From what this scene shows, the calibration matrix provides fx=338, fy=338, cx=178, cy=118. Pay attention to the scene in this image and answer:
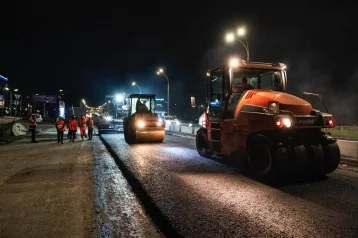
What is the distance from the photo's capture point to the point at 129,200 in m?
6.41

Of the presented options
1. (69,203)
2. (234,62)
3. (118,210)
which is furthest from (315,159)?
(69,203)

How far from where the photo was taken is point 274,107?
8000 mm

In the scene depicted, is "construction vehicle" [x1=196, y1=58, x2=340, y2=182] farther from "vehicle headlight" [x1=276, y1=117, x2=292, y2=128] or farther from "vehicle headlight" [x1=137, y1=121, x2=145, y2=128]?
"vehicle headlight" [x1=137, y1=121, x2=145, y2=128]

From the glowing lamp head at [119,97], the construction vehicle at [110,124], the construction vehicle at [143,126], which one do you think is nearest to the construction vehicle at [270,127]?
the construction vehicle at [143,126]

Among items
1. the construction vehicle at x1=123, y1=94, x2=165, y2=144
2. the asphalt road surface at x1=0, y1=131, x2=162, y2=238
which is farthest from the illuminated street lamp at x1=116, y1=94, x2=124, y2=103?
the asphalt road surface at x1=0, y1=131, x2=162, y2=238

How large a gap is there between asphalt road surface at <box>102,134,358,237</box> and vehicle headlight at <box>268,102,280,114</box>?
1708mm

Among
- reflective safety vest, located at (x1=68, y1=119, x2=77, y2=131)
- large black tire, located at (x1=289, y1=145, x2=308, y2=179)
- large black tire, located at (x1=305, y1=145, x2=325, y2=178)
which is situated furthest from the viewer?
reflective safety vest, located at (x1=68, y1=119, x2=77, y2=131)

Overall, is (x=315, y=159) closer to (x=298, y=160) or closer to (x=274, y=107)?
(x=298, y=160)

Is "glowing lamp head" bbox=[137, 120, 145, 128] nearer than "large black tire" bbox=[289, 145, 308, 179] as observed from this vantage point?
No

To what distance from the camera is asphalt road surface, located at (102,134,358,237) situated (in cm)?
482

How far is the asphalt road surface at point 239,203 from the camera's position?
482 cm

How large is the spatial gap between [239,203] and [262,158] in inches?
99.6

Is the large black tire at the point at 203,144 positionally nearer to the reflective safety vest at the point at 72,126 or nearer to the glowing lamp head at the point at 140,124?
the glowing lamp head at the point at 140,124

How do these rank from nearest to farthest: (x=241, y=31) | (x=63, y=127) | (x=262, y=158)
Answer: (x=262, y=158), (x=241, y=31), (x=63, y=127)
